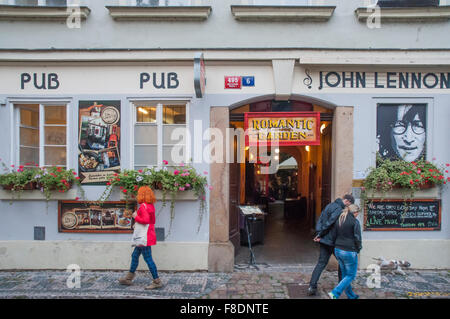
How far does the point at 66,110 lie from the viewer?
20.5 feet

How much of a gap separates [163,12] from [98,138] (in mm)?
2852

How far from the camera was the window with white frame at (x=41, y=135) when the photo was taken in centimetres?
622

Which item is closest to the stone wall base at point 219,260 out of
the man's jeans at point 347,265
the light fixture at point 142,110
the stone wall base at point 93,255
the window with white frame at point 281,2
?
the stone wall base at point 93,255

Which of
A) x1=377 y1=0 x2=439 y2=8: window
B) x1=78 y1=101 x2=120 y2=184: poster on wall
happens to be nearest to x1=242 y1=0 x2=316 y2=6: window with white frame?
x1=377 y1=0 x2=439 y2=8: window

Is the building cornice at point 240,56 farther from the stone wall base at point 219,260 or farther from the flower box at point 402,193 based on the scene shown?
the stone wall base at point 219,260

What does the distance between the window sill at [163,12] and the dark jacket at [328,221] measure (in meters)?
4.35

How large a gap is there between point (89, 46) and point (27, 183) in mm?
3019

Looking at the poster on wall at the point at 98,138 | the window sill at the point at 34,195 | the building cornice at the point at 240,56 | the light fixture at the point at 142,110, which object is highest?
the building cornice at the point at 240,56

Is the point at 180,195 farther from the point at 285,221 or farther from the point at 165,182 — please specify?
the point at 285,221

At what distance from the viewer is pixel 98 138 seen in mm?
6090

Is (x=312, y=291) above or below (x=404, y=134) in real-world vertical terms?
below

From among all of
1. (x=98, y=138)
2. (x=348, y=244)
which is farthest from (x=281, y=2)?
(x=348, y=244)

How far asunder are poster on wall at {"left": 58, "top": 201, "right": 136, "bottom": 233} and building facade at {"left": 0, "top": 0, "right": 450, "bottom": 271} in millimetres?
Answer: 118

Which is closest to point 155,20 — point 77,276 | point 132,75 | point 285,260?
point 132,75
